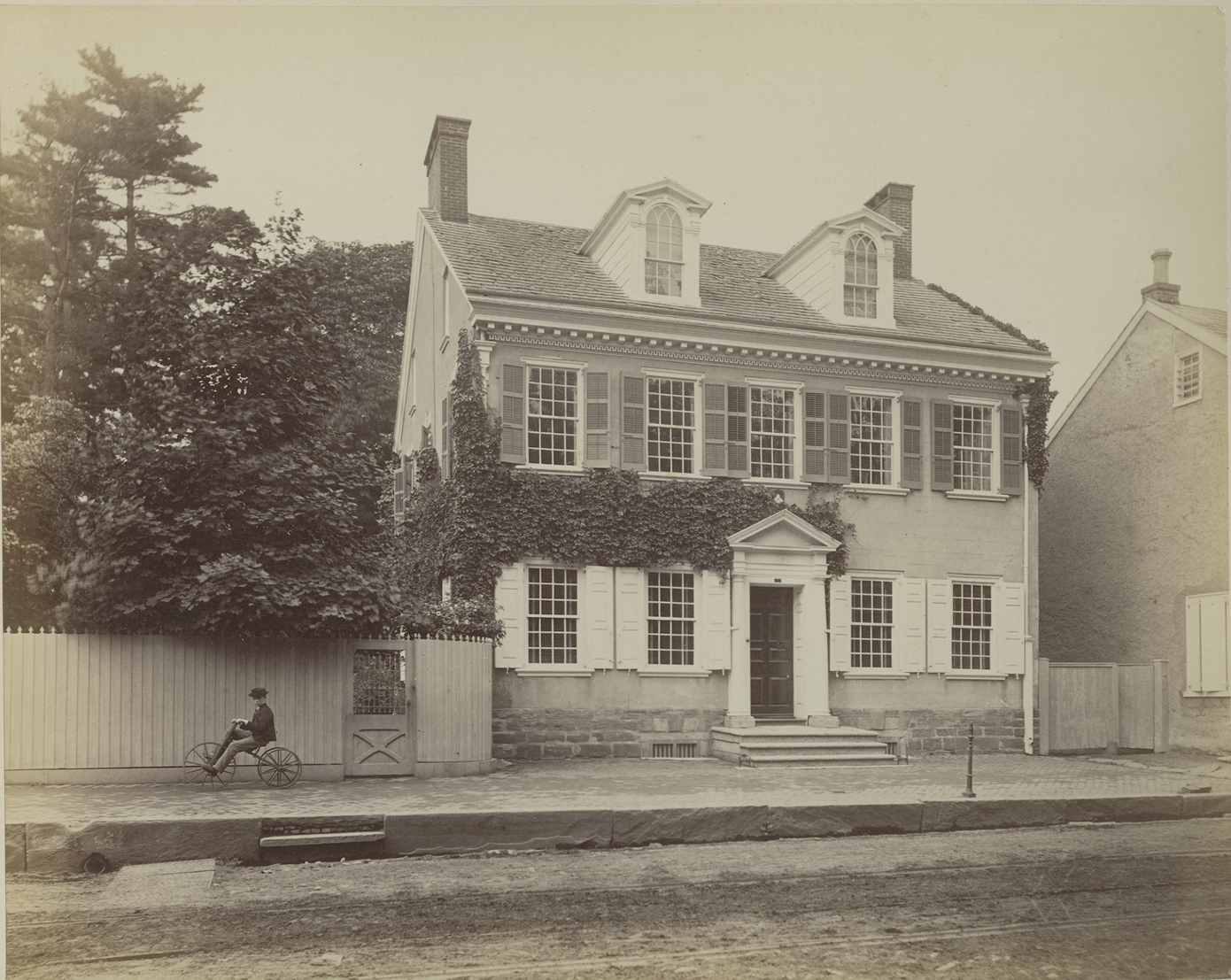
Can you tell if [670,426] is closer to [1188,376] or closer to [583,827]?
[1188,376]

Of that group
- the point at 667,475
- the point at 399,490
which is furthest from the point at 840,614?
the point at 399,490

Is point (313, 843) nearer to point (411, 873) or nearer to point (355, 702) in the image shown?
point (411, 873)

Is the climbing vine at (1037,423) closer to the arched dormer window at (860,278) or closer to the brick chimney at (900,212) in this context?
the arched dormer window at (860,278)

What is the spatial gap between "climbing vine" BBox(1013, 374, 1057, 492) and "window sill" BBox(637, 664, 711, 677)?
702cm

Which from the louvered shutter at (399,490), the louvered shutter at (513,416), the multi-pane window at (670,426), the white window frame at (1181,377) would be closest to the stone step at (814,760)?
the multi-pane window at (670,426)

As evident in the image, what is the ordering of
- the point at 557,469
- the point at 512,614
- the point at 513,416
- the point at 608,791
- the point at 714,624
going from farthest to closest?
1. the point at 714,624
2. the point at 557,469
3. the point at 513,416
4. the point at 512,614
5. the point at 608,791

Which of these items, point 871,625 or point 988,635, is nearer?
point 871,625

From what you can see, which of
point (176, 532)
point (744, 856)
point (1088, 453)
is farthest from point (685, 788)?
point (1088, 453)

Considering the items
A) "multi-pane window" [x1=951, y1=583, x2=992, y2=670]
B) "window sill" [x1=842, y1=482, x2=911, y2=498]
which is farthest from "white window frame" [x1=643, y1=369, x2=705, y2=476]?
"multi-pane window" [x1=951, y1=583, x2=992, y2=670]

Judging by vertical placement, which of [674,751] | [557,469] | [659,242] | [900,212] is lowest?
[674,751]

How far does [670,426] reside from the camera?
18531 mm

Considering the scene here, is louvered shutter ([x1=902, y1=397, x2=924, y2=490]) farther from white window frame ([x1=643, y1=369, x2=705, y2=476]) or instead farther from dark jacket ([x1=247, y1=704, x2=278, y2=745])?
dark jacket ([x1=247, y1=704, x2=278, y2=745])

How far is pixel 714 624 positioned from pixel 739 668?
795 mm

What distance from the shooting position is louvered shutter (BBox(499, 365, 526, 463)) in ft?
57.6
